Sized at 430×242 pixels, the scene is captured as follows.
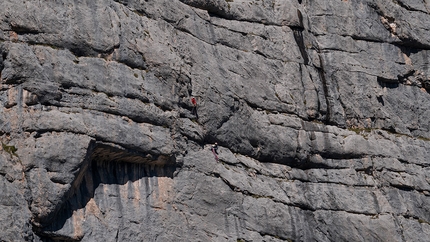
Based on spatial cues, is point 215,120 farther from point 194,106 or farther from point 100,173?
point 100,173

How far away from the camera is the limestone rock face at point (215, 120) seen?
34.2 meters

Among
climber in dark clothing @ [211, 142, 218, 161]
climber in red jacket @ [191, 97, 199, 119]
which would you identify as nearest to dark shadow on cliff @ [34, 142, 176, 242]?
climber in dark clothing @ [211, 142, 218, 161]

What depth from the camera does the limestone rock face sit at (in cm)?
3416

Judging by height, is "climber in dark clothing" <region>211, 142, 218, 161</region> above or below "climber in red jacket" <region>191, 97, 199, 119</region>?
below

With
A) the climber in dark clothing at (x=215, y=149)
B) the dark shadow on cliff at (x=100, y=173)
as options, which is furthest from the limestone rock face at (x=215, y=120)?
the climber in dark clothing at (x=215, y=149)

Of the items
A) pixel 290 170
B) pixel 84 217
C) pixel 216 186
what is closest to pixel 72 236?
pixel 84 217

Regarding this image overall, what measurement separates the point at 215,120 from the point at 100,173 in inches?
272

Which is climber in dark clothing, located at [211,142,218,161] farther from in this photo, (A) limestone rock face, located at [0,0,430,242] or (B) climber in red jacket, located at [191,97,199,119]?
(B) climber in red jacket, located at [191,97,199,119]

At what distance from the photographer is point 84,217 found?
34.4 meters

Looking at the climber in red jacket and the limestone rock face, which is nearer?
the limestone rock face

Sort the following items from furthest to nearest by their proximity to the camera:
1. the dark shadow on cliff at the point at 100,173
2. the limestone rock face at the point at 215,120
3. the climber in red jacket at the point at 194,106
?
1. the climber in red jacket at the point at 194,106
2. the limestone rock face at the point at 215,120
3. the dark shadow on cliff at the point at 100,173

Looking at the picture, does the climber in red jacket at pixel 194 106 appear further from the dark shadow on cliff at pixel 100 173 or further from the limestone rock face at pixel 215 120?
the dark shadow on cliff at pixel 100 173

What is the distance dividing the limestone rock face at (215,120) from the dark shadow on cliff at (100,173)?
0.06m

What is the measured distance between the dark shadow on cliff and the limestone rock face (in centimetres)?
6
